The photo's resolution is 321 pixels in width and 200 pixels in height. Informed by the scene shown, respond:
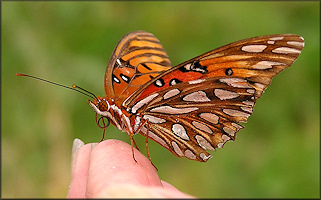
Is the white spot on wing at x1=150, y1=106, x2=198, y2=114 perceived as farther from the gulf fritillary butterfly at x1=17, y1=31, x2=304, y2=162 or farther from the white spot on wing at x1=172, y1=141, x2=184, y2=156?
the white spot on wing at x1=172, y1=141, x2=184, y2=156

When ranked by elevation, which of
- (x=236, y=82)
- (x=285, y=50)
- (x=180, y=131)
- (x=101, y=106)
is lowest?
(x=180, y=131)

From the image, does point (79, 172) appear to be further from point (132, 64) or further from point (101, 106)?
point (132, 64)

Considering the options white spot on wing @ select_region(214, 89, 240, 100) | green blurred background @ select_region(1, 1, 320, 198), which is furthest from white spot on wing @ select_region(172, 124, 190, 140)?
green blurred background @ select_region(1, 1, 320, 198)

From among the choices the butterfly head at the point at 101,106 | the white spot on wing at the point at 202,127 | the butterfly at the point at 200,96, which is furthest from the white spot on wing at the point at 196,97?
the butterfly head at the point at 101,106

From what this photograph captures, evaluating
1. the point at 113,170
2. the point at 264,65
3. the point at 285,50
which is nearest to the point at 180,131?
the point at 264,65

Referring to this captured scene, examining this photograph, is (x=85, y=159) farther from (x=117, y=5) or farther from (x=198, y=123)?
(x=117, y=5)

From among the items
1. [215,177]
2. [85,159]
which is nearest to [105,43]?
[215,177]
